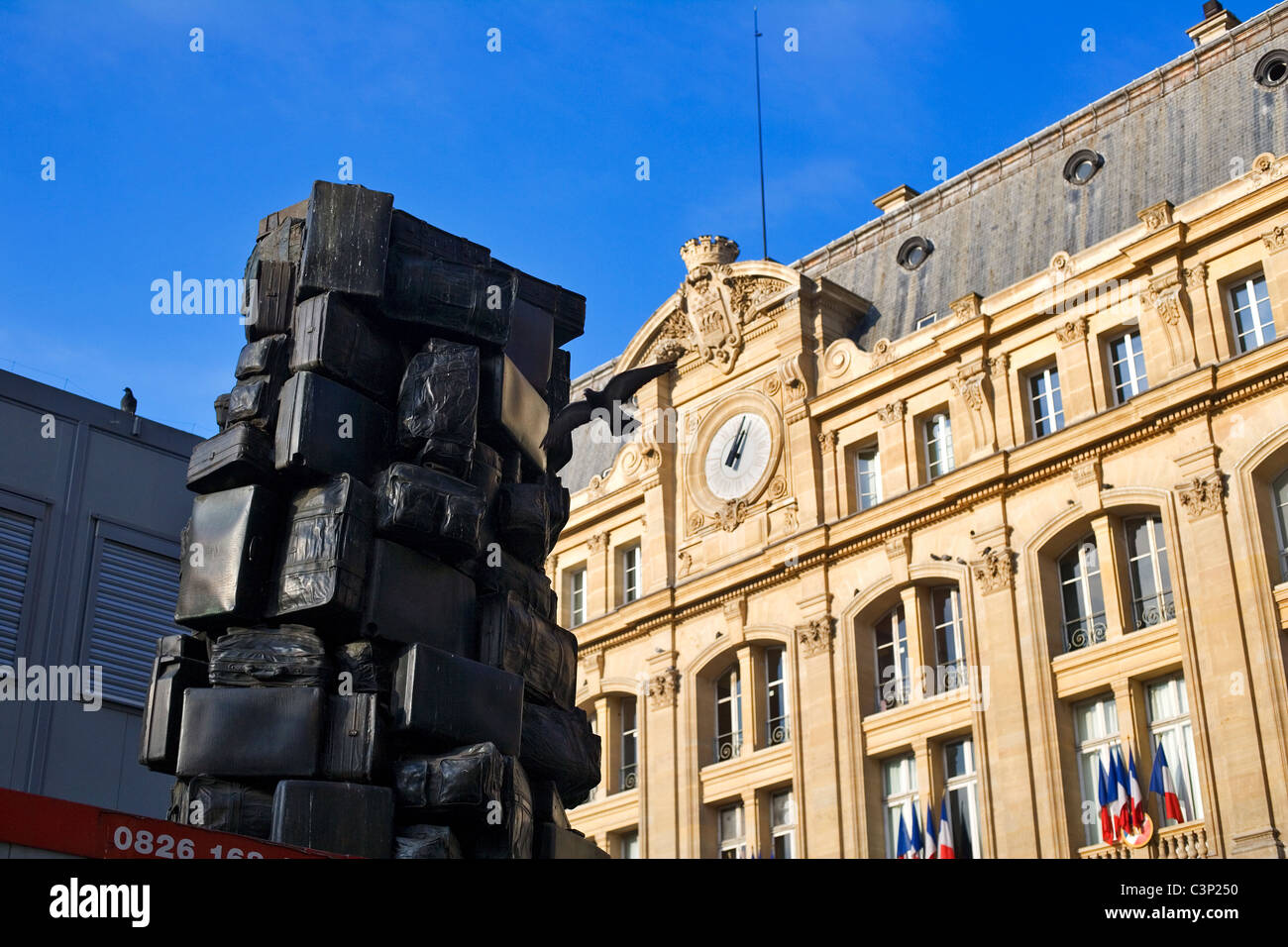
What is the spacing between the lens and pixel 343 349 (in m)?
12.9

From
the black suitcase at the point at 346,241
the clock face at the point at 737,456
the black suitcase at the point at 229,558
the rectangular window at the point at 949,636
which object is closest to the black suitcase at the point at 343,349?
the black suitcase at the point at 346,241

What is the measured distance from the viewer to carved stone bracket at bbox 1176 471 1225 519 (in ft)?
103

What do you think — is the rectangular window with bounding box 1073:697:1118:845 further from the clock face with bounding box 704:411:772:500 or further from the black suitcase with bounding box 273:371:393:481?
the black suitcase with bounding box 273:371:393:481

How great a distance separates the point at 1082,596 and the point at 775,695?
328 inches

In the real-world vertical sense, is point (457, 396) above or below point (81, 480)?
below

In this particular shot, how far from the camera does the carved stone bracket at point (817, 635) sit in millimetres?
37438

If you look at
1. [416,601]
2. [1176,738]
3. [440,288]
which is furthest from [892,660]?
[416,601]

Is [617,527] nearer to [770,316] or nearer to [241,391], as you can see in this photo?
[770,316]

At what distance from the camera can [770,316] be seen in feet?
137

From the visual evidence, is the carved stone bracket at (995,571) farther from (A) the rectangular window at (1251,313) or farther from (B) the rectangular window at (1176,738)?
(A) the rectangular window at (1251,313)

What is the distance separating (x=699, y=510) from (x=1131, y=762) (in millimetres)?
14081

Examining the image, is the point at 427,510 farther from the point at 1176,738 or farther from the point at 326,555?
the point at 1176,738

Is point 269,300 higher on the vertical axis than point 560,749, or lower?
higher
